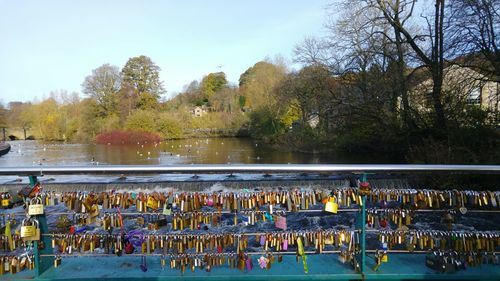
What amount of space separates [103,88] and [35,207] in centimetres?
6926

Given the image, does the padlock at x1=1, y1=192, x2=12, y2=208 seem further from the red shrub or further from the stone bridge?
the stone bridge

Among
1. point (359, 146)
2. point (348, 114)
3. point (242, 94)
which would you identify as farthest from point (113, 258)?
point (242, 94)

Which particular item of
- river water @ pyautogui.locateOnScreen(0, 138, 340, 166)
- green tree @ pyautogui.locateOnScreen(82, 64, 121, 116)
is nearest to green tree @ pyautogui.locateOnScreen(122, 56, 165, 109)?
green tree @ pyautogui.locateOnScreen(82, 64, 121, 116)

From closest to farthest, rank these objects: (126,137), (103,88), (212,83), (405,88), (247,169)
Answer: (247,169) → (405,88) → (126,137) → (103,88) → (212,83)

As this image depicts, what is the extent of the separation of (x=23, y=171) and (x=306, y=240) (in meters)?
2.16

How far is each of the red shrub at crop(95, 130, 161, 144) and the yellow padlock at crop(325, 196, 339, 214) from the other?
182ft

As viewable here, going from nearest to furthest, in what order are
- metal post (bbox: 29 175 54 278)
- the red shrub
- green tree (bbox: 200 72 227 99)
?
metal post (bbox: 29 175 54 278)
the red shrub
green tree (bbox: 200 72 227 99)

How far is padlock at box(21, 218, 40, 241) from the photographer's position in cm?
259

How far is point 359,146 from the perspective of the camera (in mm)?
28688

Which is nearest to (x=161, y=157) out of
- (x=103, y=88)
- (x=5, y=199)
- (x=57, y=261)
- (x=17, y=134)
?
(x=5, y=199)

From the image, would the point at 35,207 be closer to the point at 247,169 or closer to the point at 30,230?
the point at 30,230

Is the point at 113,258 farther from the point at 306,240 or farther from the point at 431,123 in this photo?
the point at 431,123

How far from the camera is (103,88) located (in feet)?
218

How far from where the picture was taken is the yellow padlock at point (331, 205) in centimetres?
272
